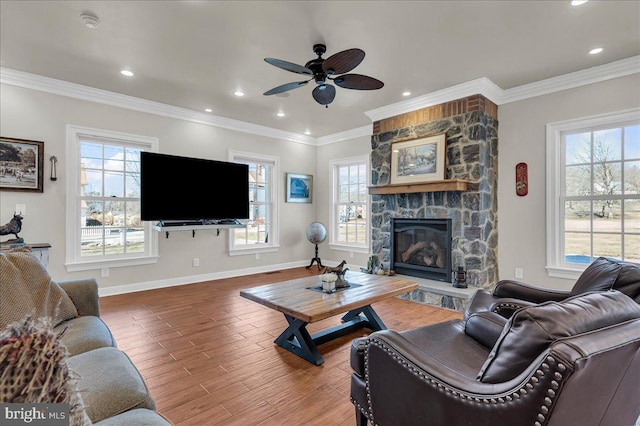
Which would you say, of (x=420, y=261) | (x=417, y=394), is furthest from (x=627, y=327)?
(x=420, y=261)

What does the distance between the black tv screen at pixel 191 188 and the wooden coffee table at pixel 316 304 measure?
94.6 inches

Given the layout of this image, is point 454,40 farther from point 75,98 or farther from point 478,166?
point 75,98

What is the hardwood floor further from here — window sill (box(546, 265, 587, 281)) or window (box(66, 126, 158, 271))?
window sill (box(546, 265, 587, 281))

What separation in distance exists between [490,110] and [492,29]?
5.13 ft

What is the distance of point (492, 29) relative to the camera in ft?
9.09

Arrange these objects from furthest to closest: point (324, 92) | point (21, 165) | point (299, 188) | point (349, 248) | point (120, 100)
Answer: point (299, 188) → point (349, 248) → point (120, 100) → point (21, 165) → point (324, 92)

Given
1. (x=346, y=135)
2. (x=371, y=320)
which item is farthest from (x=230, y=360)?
(x=346, y=135)

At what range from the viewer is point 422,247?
4.60m

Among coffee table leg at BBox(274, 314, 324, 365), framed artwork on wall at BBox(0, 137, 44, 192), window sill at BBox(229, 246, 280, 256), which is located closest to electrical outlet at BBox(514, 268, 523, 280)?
coffee table leg at BBox(274, 314, 324, 365)

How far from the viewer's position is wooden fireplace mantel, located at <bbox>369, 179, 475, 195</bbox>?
396 centimetres

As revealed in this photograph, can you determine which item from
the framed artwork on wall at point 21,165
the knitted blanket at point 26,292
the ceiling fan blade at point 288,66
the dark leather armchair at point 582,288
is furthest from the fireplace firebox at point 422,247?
the framed artwork on wall at point 21,165

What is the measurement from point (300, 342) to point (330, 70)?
2272 millimetres

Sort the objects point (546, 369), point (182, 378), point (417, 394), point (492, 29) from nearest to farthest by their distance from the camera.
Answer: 1. point (546, 369)
2. point (417, 394)
3. point (182, 378)
4. point (492, 29)

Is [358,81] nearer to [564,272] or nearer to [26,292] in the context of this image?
[26,292]
